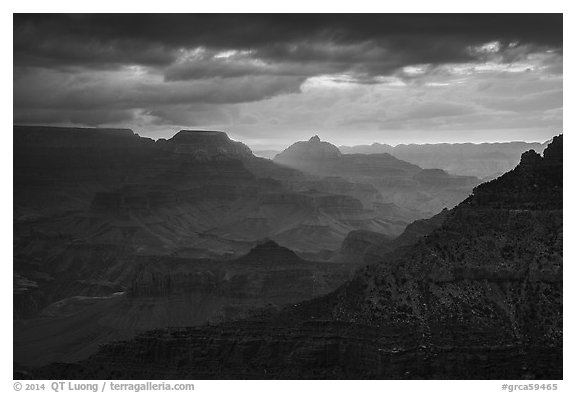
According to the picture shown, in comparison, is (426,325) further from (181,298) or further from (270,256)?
(270,256)

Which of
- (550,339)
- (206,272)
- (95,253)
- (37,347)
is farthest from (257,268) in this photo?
(550,339)

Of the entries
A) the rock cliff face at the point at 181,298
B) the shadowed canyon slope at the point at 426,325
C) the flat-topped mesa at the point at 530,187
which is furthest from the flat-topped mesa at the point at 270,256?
the shadowed canyon slope at the point at 426,325

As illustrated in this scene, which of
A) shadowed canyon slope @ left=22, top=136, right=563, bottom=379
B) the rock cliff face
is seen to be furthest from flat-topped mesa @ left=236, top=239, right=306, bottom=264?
shadowed canyon slope @ left=22, top=136, right=563, bottom=379

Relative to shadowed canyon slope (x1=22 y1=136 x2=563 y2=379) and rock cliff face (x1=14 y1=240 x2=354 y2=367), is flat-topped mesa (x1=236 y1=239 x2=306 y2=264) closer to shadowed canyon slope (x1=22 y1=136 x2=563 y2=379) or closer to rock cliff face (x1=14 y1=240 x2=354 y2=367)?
rock cliff face (x1=14 y1=240 x2=354 y2=367)

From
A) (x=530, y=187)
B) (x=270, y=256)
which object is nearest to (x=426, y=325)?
(x=530, y=187)

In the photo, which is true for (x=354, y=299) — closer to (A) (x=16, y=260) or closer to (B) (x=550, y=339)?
(B) (x=550, y=339)

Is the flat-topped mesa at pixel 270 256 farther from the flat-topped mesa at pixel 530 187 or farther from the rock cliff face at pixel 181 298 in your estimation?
the flat-topped mesa at pixel 530 187
